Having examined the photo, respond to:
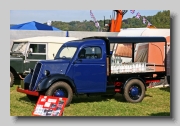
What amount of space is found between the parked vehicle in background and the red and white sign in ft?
13.9

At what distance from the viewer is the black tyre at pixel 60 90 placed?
7875 mm

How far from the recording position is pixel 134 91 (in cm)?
891

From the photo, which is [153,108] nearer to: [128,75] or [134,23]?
[128,75]

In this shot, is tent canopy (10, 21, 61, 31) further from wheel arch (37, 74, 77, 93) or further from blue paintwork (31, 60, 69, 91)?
wheel arch (37, 74, 77, 93)

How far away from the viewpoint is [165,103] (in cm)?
906

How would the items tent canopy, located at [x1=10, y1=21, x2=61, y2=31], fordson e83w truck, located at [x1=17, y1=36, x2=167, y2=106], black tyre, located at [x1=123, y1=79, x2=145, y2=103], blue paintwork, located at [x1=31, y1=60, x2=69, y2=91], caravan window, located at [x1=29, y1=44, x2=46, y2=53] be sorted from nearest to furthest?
fordson e83w truck, located at [x1=17, y1=36, x2=167, y2=106] < blue paintwork, located at [x1=31, y1=60, x2=69, y2=91] < black tyre, located at [x1=123, y1=79, x2=145, y2=103] < caravan window, located at [x1=29, y1=44, x2=46, y2=53] < tent canopy, located at [x1=10, y1=21, x2=61, y2=31]

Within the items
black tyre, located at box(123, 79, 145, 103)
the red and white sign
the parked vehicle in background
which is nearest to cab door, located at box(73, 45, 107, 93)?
black tyre, located at box(123, 79, 145, 103)

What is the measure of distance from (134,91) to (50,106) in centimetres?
279

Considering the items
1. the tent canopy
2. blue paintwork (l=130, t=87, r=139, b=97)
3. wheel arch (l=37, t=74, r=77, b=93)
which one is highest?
the tent canopy

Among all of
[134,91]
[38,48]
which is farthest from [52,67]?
[38,48]

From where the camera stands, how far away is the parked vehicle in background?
11.2 metres

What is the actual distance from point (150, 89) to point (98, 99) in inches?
95.8

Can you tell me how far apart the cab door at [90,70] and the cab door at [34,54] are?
3.27m

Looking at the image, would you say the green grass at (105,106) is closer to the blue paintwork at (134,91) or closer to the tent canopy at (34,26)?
the blue paintwork at (134,91)
